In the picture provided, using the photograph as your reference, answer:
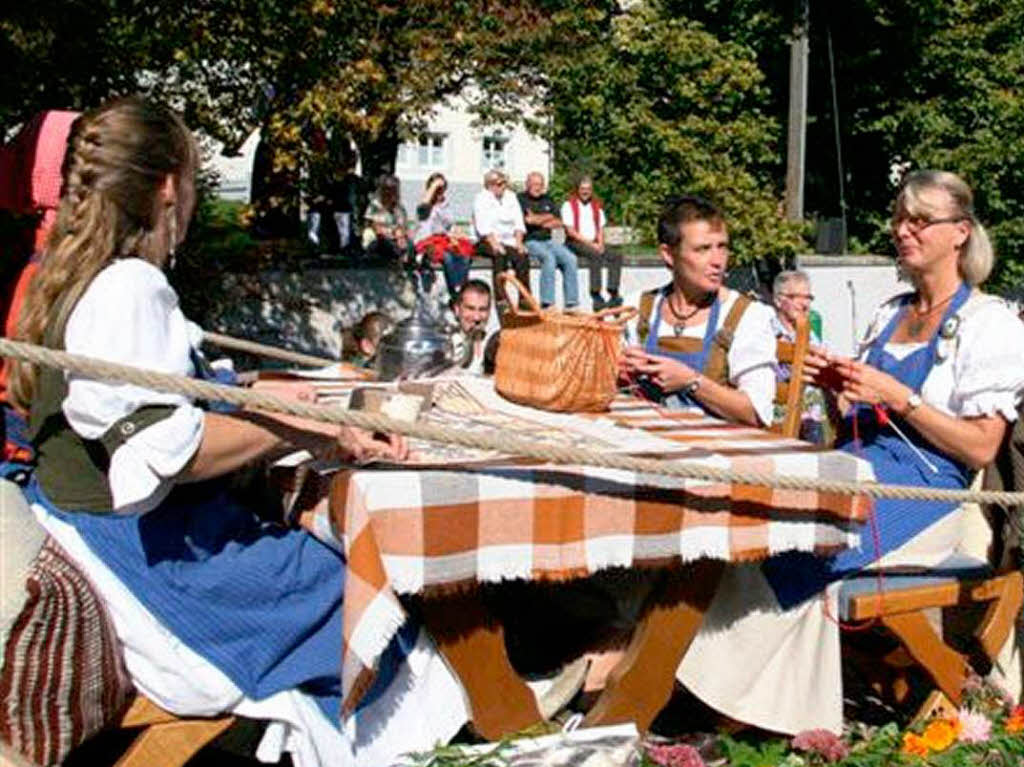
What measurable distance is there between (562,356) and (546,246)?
11234 millimetres

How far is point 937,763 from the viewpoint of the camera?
379cm

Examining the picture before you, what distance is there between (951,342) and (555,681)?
1.39 meters

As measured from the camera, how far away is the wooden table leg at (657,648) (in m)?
3.58

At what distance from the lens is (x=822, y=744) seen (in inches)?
149

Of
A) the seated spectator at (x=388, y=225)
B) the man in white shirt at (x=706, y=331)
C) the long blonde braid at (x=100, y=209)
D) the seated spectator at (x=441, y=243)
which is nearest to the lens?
the long blonde braid at (x=100, y=209)

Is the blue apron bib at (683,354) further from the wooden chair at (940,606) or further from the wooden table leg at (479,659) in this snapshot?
the wooden table leg at (479,659)

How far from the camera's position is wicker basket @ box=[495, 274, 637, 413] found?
149 inches

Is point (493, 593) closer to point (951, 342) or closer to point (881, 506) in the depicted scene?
point (881, 506)

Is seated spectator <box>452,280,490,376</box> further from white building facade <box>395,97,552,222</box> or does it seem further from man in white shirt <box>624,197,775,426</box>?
white building facade <box>395,97,552,222</box>

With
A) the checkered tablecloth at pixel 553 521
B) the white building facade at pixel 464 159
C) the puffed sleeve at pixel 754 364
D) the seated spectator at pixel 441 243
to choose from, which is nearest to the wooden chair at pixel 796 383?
the puffed sleeve at pixel 754 364

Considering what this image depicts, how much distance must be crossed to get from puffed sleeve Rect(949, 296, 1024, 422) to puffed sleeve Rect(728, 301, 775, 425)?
0.58 metres

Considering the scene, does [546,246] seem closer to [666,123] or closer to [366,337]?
[666,123]

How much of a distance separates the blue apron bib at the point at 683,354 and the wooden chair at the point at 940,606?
Answer: 77 cm

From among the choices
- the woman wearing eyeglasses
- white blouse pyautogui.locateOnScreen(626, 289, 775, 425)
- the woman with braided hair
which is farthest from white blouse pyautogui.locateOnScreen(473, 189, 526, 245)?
the woman with braided hair
